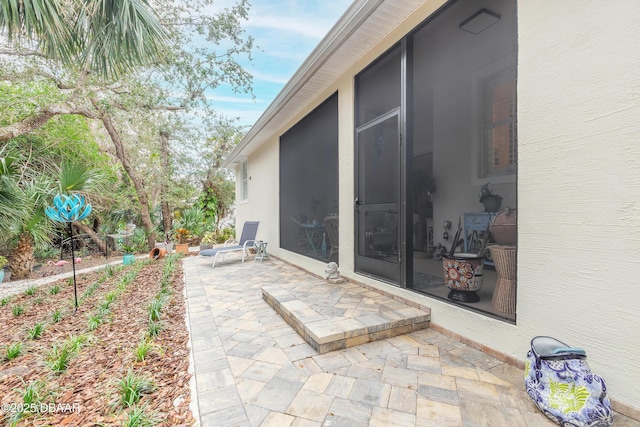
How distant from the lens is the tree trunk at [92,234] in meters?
9.38

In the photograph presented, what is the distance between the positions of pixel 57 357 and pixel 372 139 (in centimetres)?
391

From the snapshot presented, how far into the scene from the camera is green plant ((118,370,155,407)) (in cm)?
174

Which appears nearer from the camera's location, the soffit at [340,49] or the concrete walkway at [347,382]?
the concrete walkway at [347,382]

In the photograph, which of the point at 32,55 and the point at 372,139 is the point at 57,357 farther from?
the point at 32,55

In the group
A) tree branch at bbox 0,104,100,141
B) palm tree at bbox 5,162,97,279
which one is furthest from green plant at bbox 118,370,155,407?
tree branch at bbox 0,104,100,141

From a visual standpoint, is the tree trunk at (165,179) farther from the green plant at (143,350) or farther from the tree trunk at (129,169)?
the green plant at (143,350)

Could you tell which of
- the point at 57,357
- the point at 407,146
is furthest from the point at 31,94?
the point at 407,146

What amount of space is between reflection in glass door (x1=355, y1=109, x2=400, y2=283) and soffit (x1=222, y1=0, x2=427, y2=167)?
935mm

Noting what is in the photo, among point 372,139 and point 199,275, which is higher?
point 372,139

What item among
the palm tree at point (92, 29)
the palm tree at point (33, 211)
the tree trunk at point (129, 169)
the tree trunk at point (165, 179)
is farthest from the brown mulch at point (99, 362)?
the tree trunk at point (165, 179)

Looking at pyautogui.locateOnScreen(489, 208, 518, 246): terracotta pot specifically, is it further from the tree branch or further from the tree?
the tree branch

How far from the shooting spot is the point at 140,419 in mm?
1545

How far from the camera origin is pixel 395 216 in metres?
3.40

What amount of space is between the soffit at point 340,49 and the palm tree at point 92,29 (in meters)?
2.07
